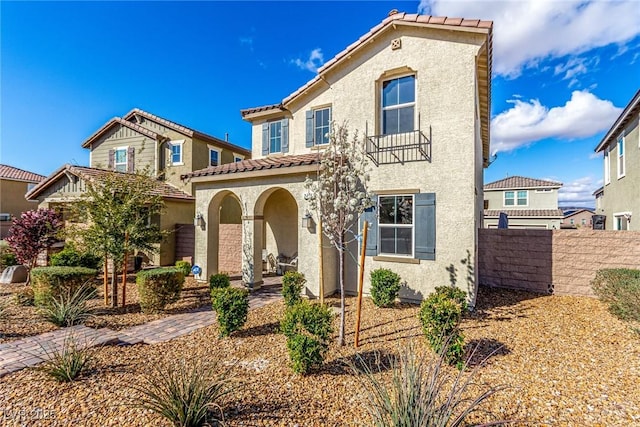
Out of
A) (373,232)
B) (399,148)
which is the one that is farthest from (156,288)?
(399,148)

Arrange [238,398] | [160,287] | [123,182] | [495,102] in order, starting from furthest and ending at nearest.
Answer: [495,102] < [123,182] < [160,287] < [238,398]

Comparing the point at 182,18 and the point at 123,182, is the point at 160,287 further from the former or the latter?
the point at 182,18

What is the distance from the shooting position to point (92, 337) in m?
5.87

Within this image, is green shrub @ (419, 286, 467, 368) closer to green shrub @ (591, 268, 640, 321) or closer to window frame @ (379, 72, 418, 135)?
green shrub @ (591, 268, 640, 321)

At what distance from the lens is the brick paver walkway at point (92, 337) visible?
16.0 feet

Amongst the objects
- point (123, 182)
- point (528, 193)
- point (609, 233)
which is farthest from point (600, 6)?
point (528, 193)

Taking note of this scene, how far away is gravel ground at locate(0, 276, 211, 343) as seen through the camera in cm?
625

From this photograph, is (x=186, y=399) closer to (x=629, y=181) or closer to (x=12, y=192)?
(x=629, y=181)

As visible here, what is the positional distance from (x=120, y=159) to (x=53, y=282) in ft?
46.3

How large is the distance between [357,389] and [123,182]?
8281 millimetres

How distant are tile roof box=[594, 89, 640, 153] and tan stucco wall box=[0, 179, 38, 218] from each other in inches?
1545

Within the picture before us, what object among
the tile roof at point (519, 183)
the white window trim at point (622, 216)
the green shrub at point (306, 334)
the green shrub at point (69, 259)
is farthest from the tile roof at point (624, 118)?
the green shrub at point (69, 259)

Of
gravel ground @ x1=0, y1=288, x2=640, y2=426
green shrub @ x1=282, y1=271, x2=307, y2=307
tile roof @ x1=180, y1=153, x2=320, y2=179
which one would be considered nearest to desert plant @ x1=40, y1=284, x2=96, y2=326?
gravel ground @ x1=0, y1=288, x2=640, y2=426

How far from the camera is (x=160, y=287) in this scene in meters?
7.66
